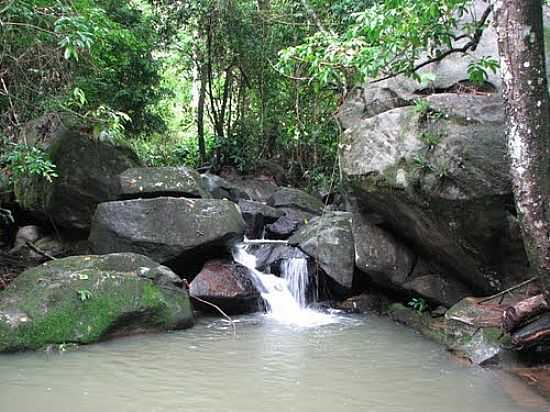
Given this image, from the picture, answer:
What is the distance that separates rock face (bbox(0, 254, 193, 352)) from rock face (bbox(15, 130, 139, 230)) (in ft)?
8.47

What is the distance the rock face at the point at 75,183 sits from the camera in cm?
941

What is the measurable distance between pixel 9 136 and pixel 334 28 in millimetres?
6744

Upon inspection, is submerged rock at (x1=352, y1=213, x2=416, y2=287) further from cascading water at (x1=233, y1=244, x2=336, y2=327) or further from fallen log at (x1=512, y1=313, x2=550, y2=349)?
fallen log at (x1=512, y1=313, x2=550, y2=349)

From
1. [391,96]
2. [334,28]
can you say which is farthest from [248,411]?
[334,28]

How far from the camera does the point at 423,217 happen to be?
285 inches

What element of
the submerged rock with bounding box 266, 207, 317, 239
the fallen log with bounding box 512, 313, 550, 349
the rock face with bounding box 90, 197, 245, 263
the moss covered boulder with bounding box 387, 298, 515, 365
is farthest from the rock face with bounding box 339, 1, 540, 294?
the submerged rock with bounding box 266, 207, 317, 239

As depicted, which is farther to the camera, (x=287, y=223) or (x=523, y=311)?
(x=287, y=223)

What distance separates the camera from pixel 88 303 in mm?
6434

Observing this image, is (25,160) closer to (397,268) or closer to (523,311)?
(397,268)

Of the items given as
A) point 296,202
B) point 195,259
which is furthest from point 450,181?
point 296,202

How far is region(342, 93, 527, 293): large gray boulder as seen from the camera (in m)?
6.31

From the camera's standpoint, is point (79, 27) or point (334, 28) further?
point (334, 28)

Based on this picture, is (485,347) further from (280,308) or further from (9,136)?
(9,136)

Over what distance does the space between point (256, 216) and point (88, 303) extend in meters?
5.46
